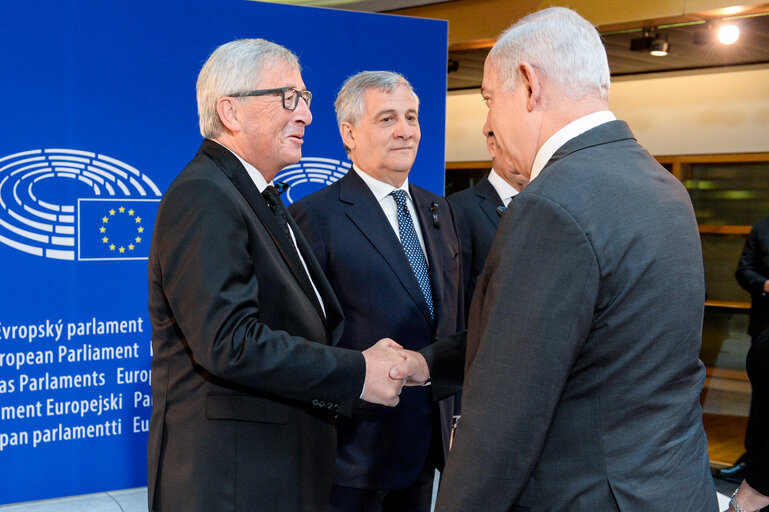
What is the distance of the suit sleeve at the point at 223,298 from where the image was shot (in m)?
1.64

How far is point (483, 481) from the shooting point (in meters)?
1.25

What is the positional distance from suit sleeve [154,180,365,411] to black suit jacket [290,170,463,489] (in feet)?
2.65

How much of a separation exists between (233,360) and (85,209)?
2261 millimetres

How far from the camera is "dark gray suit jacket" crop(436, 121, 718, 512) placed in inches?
47.1

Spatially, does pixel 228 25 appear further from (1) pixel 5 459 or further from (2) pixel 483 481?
(2) pixel 483 481

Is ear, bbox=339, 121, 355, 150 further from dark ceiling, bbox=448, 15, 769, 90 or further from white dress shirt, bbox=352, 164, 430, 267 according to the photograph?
dark ceiling, bbox=448, 15, 769, 90

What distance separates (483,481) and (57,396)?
9.46ft

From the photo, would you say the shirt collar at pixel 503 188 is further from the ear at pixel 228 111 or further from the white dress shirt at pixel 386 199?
the ear at pixel 228 111

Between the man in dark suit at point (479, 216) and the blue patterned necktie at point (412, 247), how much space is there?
0.38 metres

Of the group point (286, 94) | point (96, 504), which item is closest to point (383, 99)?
point (286, 94)

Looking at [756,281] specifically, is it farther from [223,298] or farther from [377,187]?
[223,298]

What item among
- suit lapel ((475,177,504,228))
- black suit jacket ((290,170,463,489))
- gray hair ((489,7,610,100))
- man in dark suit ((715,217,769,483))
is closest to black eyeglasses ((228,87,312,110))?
black suit jacket ((290,170,463,489))

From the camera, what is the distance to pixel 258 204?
6.03 ft

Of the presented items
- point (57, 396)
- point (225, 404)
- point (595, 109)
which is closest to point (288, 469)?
point (225, 404)
